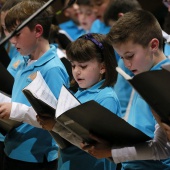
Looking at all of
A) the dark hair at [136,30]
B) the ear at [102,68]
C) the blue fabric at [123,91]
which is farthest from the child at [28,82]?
the blue fabric at [123,91]

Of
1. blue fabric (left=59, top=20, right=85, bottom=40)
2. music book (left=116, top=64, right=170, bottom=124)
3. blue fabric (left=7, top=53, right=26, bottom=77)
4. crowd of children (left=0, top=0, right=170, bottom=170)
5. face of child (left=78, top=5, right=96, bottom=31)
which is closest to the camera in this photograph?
music book (left=116, top=64, right=170, bottom=124)

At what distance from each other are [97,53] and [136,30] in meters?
0.31

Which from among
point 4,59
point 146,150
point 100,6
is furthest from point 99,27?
point 146,150

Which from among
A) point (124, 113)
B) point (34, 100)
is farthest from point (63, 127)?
point (124, 113)

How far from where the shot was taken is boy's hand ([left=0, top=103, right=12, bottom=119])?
250cm

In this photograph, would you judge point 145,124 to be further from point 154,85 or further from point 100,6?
point 100,6

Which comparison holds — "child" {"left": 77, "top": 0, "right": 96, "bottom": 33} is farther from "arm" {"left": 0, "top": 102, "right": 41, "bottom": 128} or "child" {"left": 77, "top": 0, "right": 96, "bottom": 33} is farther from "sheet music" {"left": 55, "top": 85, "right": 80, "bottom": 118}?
"sheet music" {"left": 55, "top": 85, "right": 80, "bottom": 118}

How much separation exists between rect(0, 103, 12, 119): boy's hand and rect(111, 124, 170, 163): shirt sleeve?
0.63 m

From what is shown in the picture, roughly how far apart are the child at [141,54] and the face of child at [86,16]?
269 cm

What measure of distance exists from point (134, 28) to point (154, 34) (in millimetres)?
82

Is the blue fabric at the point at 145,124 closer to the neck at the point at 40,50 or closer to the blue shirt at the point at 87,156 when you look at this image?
the blue shirt at the point at 87,156

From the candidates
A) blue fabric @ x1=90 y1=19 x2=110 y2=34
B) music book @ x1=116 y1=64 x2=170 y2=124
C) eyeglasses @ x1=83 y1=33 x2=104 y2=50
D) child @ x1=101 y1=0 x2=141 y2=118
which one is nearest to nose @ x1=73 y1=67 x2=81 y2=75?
eyeglasses @ x1=83 y1=33 x2=104 y2=50

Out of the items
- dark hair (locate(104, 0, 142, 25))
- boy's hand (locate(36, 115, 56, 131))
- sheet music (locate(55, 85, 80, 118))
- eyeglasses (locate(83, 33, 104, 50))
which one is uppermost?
sheet music (locate(55, 85, 80, 118))

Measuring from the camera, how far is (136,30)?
2213 mm
